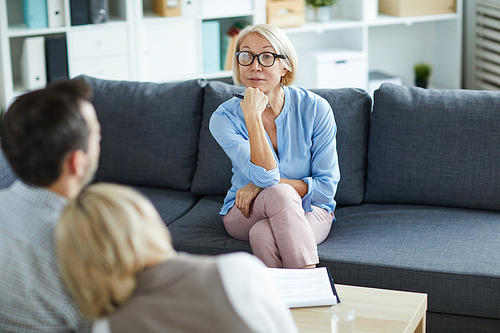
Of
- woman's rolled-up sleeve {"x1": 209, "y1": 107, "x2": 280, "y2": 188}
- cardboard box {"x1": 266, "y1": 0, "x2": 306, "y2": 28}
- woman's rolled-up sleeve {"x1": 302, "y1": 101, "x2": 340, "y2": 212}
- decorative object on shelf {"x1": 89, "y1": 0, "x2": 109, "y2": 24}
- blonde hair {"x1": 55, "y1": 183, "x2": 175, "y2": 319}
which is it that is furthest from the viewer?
cardboard box {"x1": 266, "y1": 0, "x2": 306, "y2": 28}

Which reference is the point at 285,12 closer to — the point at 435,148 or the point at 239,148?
the point at 435,148


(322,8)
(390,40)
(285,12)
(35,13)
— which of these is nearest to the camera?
(35,13)

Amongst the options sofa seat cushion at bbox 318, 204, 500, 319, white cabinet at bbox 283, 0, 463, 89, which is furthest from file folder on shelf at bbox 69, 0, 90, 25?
sofa seat cushion at bbox 318, 204, 500, 319

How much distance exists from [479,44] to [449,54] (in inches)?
9.4

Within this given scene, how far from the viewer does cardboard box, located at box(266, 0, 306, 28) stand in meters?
3.78

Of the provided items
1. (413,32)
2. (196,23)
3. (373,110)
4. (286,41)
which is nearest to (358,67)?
(413,32)

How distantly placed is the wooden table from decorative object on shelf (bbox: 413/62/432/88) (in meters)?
2.94

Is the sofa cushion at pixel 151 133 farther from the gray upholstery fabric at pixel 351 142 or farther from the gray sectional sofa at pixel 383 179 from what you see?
the gray upholstery fabric at pixel 351 142

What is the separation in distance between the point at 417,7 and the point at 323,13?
62 cm

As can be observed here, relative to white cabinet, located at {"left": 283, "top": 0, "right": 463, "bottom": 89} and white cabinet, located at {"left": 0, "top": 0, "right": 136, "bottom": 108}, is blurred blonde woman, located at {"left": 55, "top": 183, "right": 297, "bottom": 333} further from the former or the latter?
white cabinet, located at {"left": 283, "top": 0, "right": 463, "bottom": 89}

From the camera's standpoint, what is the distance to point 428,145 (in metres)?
2.18

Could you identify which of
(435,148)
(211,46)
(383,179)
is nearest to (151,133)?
(383,179)

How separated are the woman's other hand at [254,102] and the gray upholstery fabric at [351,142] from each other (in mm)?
390

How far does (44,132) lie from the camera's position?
3.03 ft
